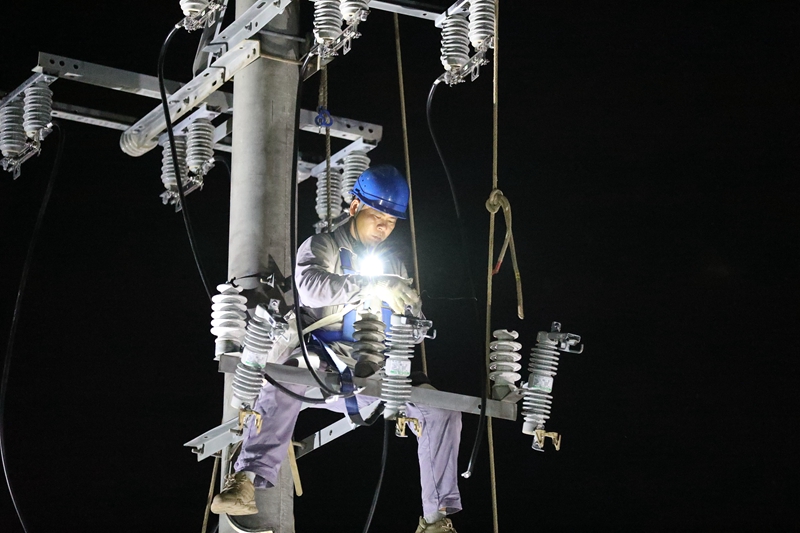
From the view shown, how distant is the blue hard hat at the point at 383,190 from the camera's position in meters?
5.20

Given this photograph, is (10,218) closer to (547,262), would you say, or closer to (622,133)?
(547,262)

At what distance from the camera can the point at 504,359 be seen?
495 cm

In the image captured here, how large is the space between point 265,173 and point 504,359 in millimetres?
1169

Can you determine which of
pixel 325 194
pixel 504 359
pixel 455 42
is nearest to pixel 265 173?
pixel 455 42

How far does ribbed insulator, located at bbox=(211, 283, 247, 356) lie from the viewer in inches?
187

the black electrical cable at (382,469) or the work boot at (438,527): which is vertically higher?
the black electrical cable at (382,469)

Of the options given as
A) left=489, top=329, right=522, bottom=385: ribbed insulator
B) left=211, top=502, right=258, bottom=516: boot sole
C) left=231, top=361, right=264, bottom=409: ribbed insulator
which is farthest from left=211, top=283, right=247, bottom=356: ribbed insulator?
left=489, top=329, right=522, bottom=385: ribbed insulator

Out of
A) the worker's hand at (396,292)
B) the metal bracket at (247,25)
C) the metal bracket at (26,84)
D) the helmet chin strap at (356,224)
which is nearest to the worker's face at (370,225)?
the helmet chin strap at (356,224)

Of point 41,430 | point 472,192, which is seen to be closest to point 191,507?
point 41,430

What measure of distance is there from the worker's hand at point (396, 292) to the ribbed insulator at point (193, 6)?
4.49 feet

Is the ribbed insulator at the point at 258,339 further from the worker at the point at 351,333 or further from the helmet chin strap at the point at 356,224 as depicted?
the helmet chin strap at the point at 356,224

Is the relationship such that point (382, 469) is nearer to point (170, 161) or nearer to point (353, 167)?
point (353, 167)

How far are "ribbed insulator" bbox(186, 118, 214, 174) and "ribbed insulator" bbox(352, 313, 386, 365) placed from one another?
1858mm

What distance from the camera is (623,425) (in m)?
9.55
